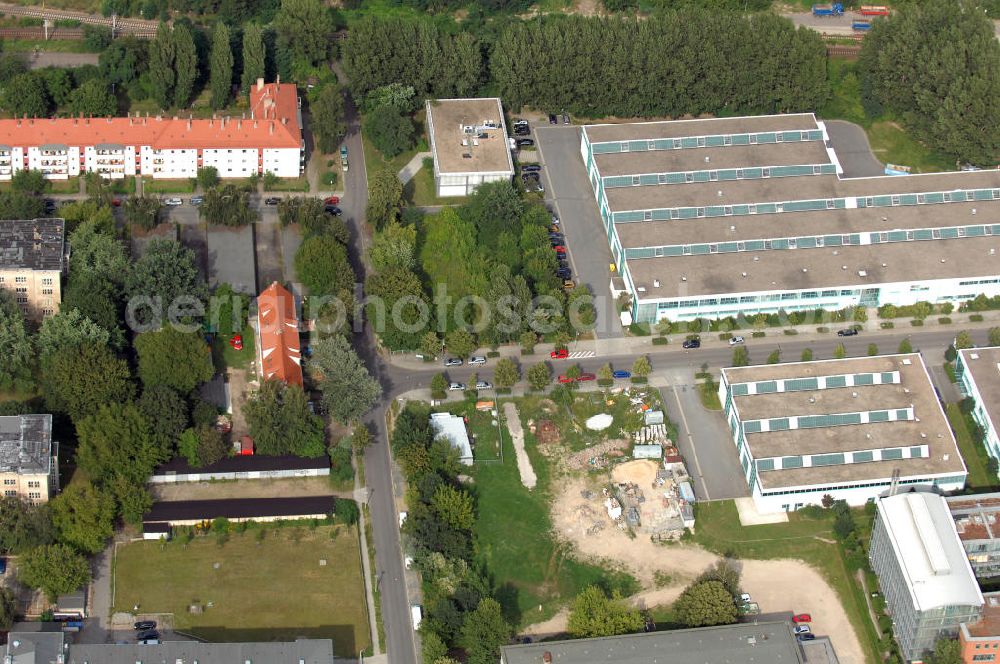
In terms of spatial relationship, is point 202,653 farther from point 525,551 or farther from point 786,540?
point 786,540

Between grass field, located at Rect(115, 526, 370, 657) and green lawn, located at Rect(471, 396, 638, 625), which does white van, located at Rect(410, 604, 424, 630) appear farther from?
green lawn, located at Rect(471, 396, 638, 625)

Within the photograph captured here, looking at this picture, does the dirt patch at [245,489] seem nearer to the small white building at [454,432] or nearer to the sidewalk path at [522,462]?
the small white building at [454,432]

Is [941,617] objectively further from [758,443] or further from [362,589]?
[362,589]

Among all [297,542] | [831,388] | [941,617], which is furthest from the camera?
[831,388]

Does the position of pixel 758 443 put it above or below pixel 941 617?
above

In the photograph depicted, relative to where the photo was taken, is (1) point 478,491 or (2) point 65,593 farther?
(1) point 478,491

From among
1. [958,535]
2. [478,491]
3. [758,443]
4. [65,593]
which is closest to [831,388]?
[758,443]

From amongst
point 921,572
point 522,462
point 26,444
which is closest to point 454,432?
point 522,462

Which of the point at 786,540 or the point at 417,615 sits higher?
the point at 786,540
